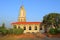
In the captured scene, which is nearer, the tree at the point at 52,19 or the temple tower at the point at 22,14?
the tree at the point at 52,19

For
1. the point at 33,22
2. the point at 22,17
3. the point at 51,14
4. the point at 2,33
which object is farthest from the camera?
the point at 22,17

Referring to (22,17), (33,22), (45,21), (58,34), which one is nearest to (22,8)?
(22,17)

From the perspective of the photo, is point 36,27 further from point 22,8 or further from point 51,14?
point 22,8

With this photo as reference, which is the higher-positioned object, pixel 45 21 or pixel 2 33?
pixel 45 21

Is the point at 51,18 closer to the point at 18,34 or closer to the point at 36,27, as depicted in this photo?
the point at 36,27

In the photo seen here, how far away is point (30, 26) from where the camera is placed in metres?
45.9

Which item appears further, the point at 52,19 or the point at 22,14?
the point at 22,14

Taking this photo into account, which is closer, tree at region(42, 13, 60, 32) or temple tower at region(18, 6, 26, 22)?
tree at region(42, 13, 60, 32)

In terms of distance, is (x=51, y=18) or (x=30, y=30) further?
(x=30, y=30)

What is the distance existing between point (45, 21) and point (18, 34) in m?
9.40

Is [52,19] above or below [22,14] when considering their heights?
below

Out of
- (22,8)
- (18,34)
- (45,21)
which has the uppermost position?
(22,8)

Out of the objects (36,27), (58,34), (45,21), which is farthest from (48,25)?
(58,34)

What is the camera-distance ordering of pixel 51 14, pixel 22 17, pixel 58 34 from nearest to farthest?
pixel 58 34 < pixel 51 14 < pixel 22 17
